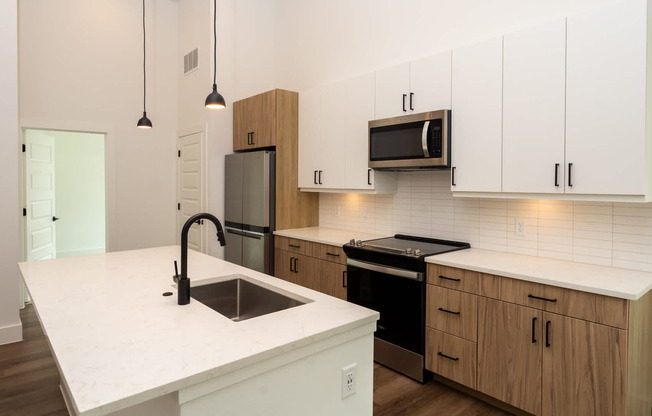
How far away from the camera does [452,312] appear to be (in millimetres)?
2605

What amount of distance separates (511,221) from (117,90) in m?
4.63

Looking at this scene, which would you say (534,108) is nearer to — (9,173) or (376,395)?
(376,395)

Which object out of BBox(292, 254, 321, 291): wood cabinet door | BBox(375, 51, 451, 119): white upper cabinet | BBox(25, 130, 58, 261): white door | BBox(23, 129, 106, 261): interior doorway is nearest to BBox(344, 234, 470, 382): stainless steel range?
BBox(292, 254, 321, 291): wood cabinet door

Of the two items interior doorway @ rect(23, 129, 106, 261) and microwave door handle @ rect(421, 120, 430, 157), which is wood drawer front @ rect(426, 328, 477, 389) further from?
interior doorway @ rect(23, 129, 106, 261)

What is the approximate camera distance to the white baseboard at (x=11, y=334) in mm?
3510

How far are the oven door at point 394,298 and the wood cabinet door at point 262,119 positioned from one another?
5.60ft

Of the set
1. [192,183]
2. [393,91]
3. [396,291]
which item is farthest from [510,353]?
[192,183]

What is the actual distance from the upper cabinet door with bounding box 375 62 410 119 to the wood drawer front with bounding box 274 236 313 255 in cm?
133

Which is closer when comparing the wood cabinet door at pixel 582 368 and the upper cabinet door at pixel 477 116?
the wood cabinet door at pixel 582 368

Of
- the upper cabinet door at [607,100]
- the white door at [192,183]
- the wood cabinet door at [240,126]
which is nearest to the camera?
the upper cabinet door at [607,100]

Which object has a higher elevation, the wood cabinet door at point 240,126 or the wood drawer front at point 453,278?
the wood cabinet door at point 240,126

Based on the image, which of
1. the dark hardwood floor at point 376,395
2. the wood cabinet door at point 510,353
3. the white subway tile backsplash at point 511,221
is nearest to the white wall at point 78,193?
the dark hardwood floor at point 376,395

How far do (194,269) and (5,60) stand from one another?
9.09 feet

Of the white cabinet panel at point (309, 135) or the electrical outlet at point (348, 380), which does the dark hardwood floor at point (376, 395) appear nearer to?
the electrical outlet at point (348, 380)
